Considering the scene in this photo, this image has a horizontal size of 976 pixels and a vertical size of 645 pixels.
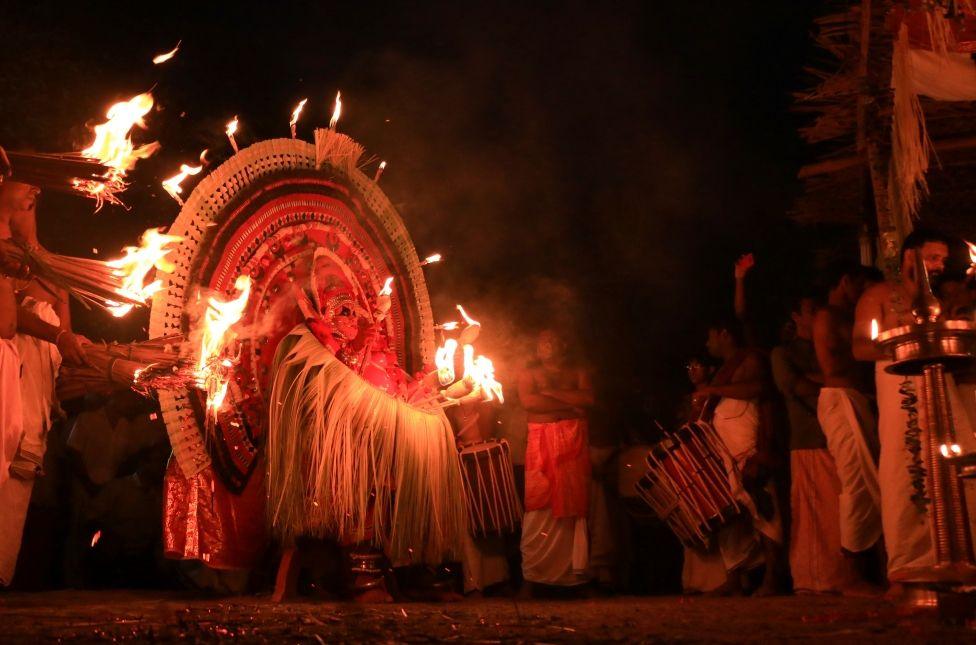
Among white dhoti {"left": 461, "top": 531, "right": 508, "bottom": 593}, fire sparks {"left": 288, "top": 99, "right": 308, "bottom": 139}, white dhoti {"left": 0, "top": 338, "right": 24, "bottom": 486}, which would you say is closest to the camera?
white dhoti {"left": 0, "top": 338, "right": 24, "bottom": 486}

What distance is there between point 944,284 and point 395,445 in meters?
3.21

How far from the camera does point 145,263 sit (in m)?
4.20

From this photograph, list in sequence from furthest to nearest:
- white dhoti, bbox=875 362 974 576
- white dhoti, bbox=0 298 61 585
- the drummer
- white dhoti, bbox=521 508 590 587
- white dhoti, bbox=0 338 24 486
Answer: white dhoti, bbox=521 508 590 587 < the drummer < white dhoti, bbox=0 298 61 585 < white dhoti, bbox=0 338 24 486 < white dhoti, bbox=875 362 974 576

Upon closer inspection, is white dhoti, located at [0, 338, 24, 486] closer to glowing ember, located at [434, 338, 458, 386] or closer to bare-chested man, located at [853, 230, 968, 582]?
glowing ember, located at [434, 338, 458, 386]

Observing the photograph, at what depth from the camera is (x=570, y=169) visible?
10.2 meters

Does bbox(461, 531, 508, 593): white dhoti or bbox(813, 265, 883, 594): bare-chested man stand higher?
bbox(813, 265, 883, 594): bare-chested man

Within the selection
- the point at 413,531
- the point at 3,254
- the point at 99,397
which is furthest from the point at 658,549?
the point at 3,254

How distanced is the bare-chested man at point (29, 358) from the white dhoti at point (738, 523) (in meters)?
3.94

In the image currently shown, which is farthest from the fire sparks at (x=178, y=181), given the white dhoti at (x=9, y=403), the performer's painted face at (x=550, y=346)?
the performer's painted face at (x=550, y=346)

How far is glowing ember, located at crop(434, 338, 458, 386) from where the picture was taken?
544cm

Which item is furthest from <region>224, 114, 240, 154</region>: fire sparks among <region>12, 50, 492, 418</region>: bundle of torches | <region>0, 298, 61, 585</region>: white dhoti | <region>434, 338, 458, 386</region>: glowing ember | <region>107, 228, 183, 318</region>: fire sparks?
<region>434, 338, 458, 386</region>: glowing ember

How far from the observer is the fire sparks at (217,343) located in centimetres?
421

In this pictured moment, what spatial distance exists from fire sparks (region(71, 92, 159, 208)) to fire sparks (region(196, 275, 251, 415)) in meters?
0.75

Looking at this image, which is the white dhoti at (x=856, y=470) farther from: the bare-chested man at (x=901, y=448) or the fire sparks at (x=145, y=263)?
the fire sparks at (x=145, y=263)
